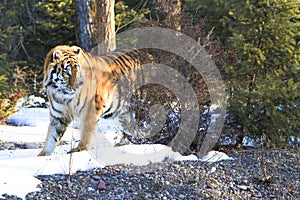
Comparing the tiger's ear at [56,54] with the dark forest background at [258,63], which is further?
the dark forest background at [258,63]

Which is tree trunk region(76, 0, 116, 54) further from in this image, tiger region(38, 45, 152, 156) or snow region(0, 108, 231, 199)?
tiger region(38, 45, 152, 156)

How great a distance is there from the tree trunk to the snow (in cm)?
207

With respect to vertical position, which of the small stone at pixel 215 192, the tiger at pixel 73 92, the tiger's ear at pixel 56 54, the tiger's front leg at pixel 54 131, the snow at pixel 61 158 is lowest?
the small stone at pixel 215 192

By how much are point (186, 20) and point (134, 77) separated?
99cm

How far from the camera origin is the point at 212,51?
673 centimetres

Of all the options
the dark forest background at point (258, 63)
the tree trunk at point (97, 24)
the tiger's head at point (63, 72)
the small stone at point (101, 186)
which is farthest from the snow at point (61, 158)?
the tree trunk at point (97, 24)

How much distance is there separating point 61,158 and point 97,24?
4855 millimetres

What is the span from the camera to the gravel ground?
4719mm

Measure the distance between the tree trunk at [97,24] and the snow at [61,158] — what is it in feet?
6.80

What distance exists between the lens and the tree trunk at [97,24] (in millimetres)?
9648

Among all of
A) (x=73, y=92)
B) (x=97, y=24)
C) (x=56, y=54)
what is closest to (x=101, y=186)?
(x=73, y=92)

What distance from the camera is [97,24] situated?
979cm

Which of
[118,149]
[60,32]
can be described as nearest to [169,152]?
[118,149]

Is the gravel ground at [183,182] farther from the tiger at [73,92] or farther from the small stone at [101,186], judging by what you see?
the tiger at [73,92]
